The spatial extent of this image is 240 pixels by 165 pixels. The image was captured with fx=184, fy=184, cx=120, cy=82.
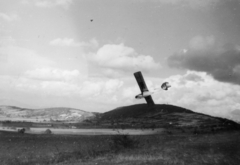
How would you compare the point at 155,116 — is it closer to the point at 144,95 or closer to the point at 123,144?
the point at 123,144

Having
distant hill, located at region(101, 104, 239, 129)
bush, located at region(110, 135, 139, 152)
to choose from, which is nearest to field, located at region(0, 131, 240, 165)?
bush, located at region(110, 135, 139, 152)

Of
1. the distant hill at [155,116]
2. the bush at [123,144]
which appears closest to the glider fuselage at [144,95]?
the bush at [123,144]

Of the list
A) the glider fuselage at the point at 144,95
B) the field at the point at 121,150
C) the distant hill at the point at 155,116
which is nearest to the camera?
the glider fuselage at the point at 144,95

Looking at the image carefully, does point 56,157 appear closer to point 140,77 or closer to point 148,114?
point 140,77

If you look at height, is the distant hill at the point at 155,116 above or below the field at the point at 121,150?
above

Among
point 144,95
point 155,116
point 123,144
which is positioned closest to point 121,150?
point 123,144

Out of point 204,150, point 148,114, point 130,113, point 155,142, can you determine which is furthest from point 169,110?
point 204,150

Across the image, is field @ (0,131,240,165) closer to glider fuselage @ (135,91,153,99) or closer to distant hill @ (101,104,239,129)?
glider fuselage @ (135,91,153,99)

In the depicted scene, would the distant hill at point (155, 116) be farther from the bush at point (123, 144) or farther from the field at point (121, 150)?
the bush at point (123, 144)
